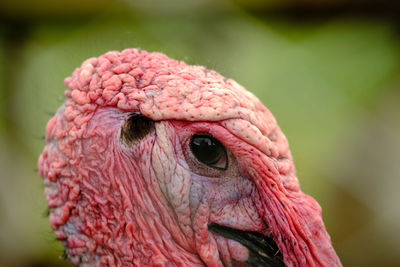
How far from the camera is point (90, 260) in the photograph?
176cm

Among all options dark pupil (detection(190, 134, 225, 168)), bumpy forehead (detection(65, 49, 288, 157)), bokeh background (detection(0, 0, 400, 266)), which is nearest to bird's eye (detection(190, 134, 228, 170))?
dark pupil (detection(190, 134, 225, 168))

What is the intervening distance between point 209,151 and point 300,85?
2668 mm

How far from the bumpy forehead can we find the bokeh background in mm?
2155

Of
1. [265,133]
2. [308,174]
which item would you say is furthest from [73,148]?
[308,174]

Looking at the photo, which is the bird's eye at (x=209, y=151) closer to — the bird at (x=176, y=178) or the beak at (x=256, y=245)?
the bird at (x=176, y=178)

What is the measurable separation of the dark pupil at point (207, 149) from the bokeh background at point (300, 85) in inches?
91.8

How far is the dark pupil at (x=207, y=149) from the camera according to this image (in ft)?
5.47

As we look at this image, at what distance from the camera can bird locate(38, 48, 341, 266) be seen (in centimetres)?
162

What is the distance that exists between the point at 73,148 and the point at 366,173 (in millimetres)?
3298

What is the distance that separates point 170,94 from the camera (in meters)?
1.64

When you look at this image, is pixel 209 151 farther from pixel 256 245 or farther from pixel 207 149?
pixel 256 245

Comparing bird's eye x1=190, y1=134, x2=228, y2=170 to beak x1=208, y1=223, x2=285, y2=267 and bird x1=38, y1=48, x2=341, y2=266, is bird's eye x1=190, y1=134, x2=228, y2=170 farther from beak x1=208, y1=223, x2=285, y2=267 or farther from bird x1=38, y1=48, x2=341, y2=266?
beak x1=208, y1=223, x2=285, y2=267

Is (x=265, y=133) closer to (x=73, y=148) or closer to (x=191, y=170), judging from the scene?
(x=191, y=170)

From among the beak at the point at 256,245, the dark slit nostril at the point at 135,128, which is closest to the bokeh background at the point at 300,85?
the dark slit nostril at the point at 135,128
